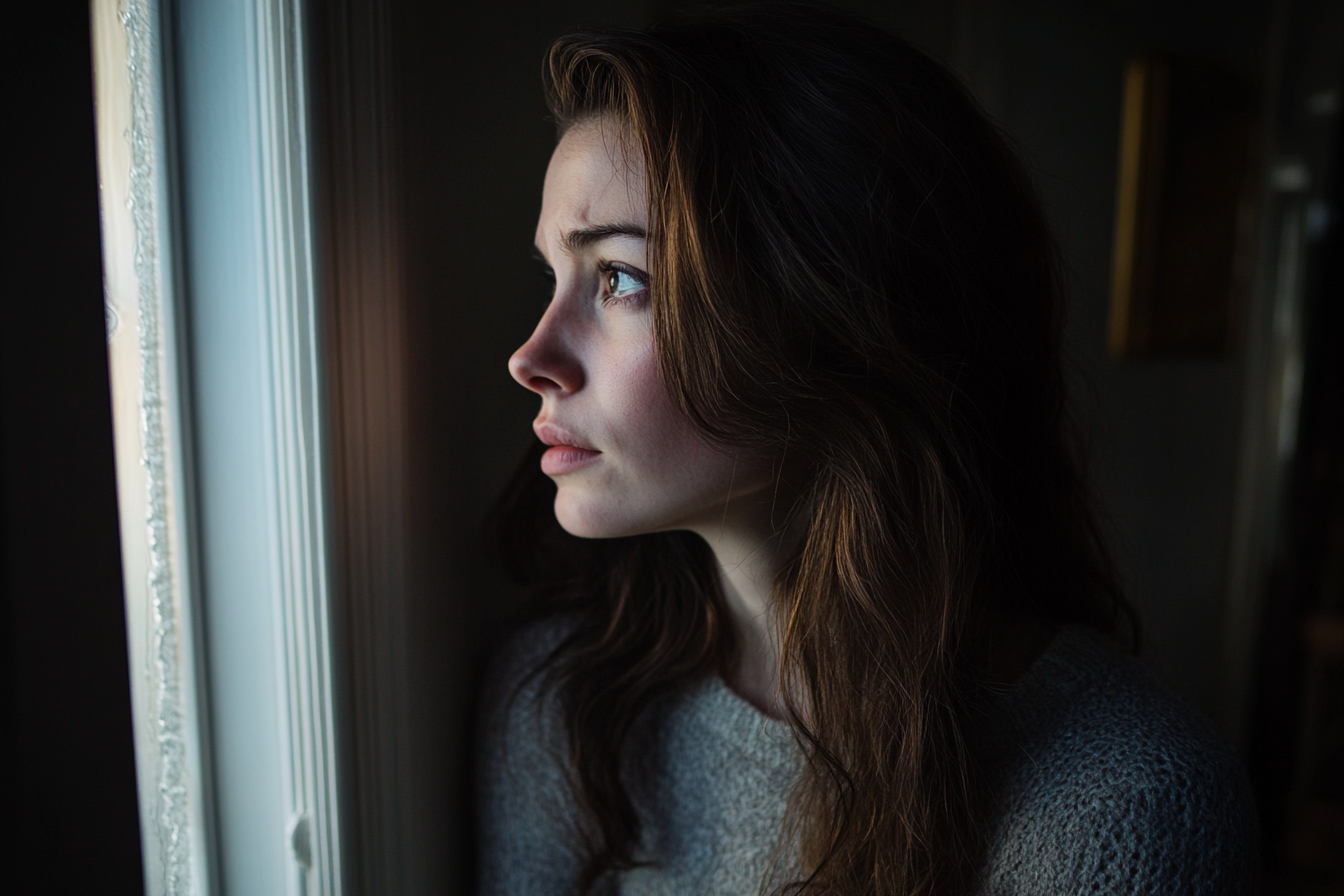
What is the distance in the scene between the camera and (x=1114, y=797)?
686mm

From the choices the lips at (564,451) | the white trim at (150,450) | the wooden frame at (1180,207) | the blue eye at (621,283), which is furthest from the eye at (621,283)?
the wooden frame at (1180,207)

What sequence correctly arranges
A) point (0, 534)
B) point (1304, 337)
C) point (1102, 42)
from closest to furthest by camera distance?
point (0, 534) → point (1102, 42) → point (1304, 337)

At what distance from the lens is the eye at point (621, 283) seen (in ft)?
2.42

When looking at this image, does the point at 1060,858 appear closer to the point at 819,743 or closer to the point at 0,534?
the point at 819,743

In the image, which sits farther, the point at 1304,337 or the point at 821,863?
the point at 1304,337

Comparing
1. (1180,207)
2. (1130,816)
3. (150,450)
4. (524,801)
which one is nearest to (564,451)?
(150,450)

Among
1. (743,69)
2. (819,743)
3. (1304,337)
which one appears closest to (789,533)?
(819,743)

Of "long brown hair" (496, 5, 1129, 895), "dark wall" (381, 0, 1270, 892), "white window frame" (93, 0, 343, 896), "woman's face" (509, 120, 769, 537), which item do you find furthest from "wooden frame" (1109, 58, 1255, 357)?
"white window frame" (93, 0, 343, 896)

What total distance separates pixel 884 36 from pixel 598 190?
0.29 meters

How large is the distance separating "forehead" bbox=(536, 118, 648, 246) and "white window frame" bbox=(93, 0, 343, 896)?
0.20 m

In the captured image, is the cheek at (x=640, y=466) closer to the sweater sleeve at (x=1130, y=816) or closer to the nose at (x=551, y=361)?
the nose at (x=551, y=361)

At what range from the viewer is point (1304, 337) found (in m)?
2.31

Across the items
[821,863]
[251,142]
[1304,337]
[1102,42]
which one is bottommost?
[821,863]

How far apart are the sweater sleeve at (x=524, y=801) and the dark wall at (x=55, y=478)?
0.46 metres
